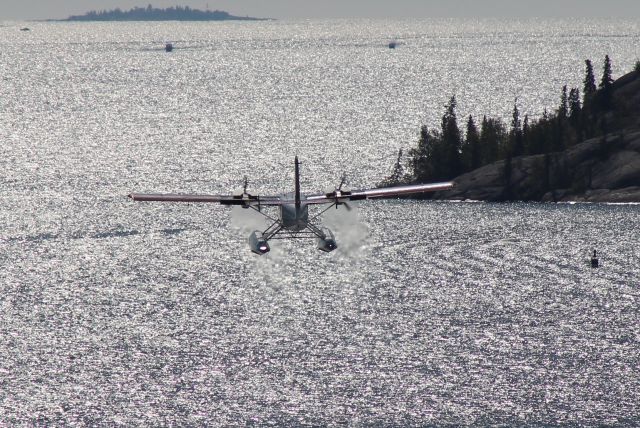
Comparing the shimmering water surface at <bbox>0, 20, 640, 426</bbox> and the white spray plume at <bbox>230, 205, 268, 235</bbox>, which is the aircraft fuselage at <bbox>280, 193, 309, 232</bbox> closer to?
the white spray plume at <bbox>230, 205, 268, 235</bbox>

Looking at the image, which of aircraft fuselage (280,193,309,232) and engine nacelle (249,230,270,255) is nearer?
aircraft fuselage (280,193,309,232)

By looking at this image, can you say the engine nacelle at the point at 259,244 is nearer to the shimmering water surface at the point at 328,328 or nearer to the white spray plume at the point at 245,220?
the white spray plume at the point at 245,220

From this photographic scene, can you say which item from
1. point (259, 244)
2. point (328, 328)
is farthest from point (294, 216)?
point (328, 328)

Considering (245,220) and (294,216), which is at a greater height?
Result: (294,216)

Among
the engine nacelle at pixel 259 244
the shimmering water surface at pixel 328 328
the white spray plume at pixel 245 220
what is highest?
the white spray plume at pixel 245 220

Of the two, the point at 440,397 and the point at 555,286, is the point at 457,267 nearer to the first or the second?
the point at 555,286

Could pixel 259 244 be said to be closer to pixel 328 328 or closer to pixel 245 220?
pixel 245 220

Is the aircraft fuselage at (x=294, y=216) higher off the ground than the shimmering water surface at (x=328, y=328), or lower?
higher

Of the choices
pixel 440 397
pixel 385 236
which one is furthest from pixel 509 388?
pixel 385 236

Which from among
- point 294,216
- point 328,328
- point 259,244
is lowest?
point 328,328

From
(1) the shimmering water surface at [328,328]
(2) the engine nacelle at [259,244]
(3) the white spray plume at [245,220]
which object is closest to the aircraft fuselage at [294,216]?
(3) the white spray plume at [245,220]

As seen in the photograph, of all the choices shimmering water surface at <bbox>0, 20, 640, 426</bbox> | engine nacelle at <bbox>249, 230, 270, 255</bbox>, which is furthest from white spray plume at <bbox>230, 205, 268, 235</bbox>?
shimmering water surface at <bbox>0, 20, 640, 426</bbox>

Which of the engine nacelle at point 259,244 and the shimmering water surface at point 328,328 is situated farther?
the shimmering water surface at point 328,328

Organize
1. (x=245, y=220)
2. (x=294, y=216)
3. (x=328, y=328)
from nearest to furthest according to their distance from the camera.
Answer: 1. (x=294, y=216)
2. (x=245, y=220)
3. (x=328, y=328)
